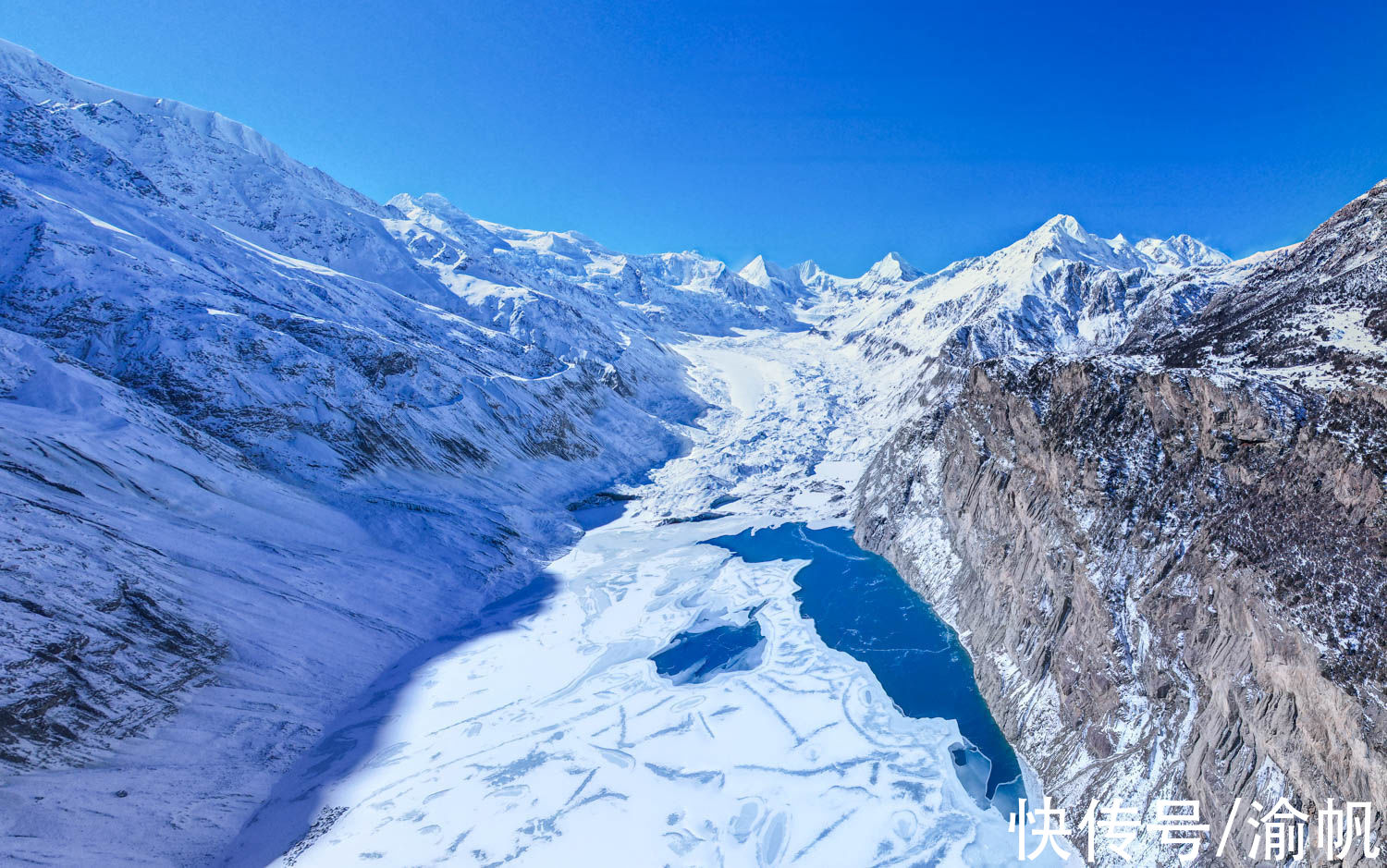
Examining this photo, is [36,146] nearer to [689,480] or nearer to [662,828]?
[689,480]

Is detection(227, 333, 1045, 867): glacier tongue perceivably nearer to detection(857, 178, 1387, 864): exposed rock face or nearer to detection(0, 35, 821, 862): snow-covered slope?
detection(0, 35, 821, 862): snow-covered slope

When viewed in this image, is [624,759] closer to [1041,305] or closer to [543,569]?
[543,569]

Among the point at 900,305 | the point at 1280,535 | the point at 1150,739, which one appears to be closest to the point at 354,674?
the point at 1150,739

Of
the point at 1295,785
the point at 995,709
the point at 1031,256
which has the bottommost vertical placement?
the point at 995,709

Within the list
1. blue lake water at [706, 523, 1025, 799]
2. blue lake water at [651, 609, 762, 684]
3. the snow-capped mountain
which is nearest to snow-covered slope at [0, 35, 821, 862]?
the snow-capped mountain

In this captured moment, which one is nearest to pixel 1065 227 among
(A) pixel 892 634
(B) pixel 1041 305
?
(B) pixel 1041 305

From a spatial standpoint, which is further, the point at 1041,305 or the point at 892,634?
the point at 1041,305

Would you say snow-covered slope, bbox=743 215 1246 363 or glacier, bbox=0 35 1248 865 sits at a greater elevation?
snow-covered slope, bbox=743 215 1246 363
